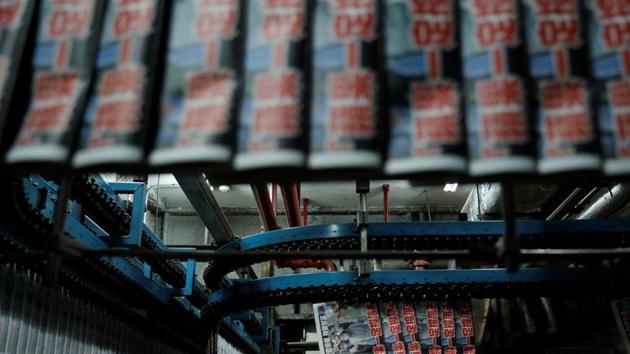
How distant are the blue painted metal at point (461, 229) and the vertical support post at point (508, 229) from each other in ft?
7.70

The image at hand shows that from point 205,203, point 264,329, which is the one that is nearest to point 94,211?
point 205,203

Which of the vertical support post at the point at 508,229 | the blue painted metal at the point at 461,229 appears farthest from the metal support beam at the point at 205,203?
the vertical support post at the point at 508,229

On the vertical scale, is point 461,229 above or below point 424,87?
above

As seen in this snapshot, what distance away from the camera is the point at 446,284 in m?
5.06

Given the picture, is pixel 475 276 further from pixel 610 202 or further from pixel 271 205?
pixel 271 205

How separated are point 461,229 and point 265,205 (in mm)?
2633

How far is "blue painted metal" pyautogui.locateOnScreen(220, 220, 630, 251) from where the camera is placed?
489 cm

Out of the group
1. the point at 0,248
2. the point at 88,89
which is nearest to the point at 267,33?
the point at 88,89

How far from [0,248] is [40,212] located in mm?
315

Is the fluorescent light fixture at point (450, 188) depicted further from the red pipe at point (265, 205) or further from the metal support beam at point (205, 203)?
the metal support beam at point (205, 203)

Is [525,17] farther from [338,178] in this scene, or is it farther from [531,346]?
[531,346]

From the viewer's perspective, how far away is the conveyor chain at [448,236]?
491 cm

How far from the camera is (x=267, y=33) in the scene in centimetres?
250

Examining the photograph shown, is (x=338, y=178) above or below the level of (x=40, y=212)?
below
